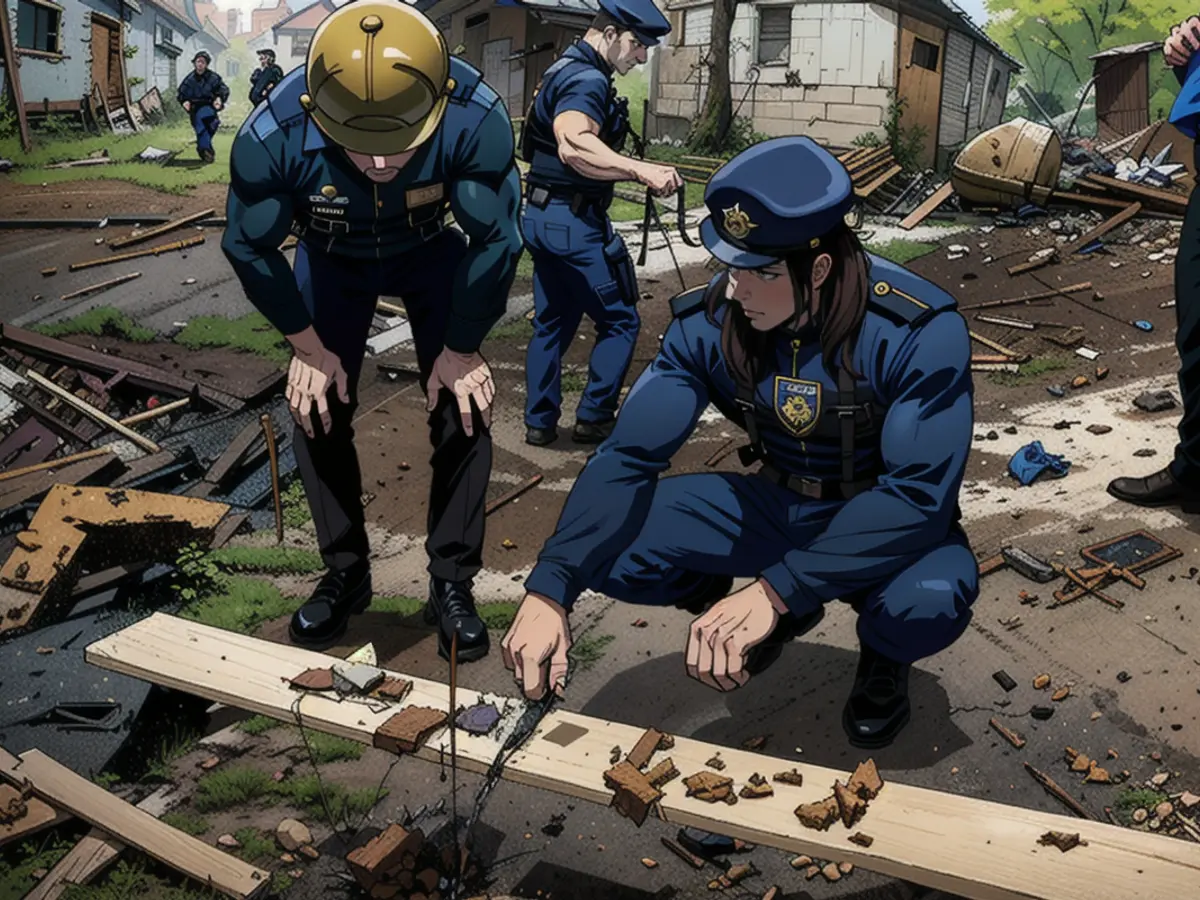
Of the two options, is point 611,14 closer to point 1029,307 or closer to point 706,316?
point 706,316

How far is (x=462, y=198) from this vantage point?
131 inches

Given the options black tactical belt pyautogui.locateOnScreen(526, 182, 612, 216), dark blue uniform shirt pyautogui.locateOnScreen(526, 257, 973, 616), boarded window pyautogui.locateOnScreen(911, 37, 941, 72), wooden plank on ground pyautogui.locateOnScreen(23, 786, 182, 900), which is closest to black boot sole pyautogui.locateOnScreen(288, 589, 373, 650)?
wooden plank on ground pyautogui.locateOnScreen(23, 786, 182, 900)

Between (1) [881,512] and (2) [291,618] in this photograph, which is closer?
(1) [881,512]

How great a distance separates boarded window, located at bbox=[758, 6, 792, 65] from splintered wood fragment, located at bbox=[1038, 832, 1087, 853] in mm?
14481

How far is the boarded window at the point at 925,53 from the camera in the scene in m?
15.3

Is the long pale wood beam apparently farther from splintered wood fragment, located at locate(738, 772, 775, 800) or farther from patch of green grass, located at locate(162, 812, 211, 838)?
patch of green grass, located at locate(162, 812, 211, 838)

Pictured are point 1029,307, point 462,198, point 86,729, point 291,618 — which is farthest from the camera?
point 1029,307

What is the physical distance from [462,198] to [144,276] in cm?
631

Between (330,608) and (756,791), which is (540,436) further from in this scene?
(756,791)

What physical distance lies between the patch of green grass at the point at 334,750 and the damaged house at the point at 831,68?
42.9 ft

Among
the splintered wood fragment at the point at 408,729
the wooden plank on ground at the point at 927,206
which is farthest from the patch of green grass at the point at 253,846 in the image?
the wooden plank on ground at the point at 927,206

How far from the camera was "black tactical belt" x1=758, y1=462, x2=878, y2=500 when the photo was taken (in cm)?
308

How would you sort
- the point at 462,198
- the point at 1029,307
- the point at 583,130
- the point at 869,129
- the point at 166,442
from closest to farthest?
the point at 462,198, the point at 583,130, the point at 166,442, the point at 1029,307, the point at 869,129

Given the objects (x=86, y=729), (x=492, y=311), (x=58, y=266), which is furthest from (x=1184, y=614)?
(x=58, y=266)
